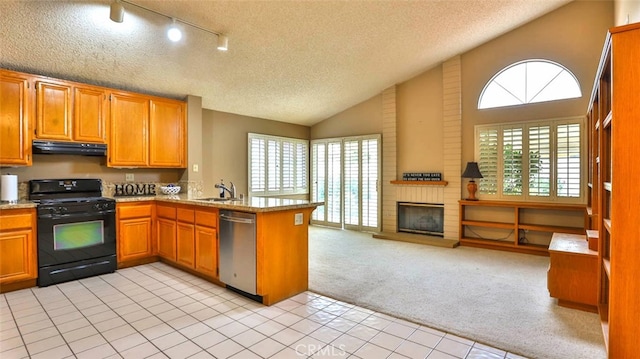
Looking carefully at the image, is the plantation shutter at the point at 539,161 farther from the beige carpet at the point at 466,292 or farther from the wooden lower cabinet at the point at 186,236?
the wooden lower cabinet at the point at 186,236

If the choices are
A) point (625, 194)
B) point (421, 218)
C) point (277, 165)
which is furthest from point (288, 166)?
point (625, 194)

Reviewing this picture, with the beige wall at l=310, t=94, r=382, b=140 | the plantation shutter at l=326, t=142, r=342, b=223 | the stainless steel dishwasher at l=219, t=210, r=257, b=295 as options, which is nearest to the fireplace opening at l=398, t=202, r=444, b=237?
the plantation shutter at l=326, t=142, r=342, b=223

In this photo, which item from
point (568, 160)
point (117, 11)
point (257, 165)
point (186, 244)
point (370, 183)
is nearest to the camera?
point (117, 11)

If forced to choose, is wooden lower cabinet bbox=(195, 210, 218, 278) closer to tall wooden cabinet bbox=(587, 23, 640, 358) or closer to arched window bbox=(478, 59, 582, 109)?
tall wooden cabinet bbox=(587, 23, 640, 358)

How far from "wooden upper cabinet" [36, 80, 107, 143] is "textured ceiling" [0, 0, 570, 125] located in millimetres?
195

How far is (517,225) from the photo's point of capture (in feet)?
16.1

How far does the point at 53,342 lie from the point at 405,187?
5268 millimetres

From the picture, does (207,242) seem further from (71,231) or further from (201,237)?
(71,231)

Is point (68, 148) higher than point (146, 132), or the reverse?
point (146, 132)

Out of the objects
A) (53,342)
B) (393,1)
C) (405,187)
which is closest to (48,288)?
(53,342)

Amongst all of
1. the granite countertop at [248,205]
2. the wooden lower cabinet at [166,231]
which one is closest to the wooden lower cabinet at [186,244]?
the wooden lower cabinet at [166,231]

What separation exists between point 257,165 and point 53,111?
3.23 meters

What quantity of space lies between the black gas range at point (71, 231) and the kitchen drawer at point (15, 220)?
0.29 ft

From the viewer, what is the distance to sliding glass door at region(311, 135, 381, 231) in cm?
645
